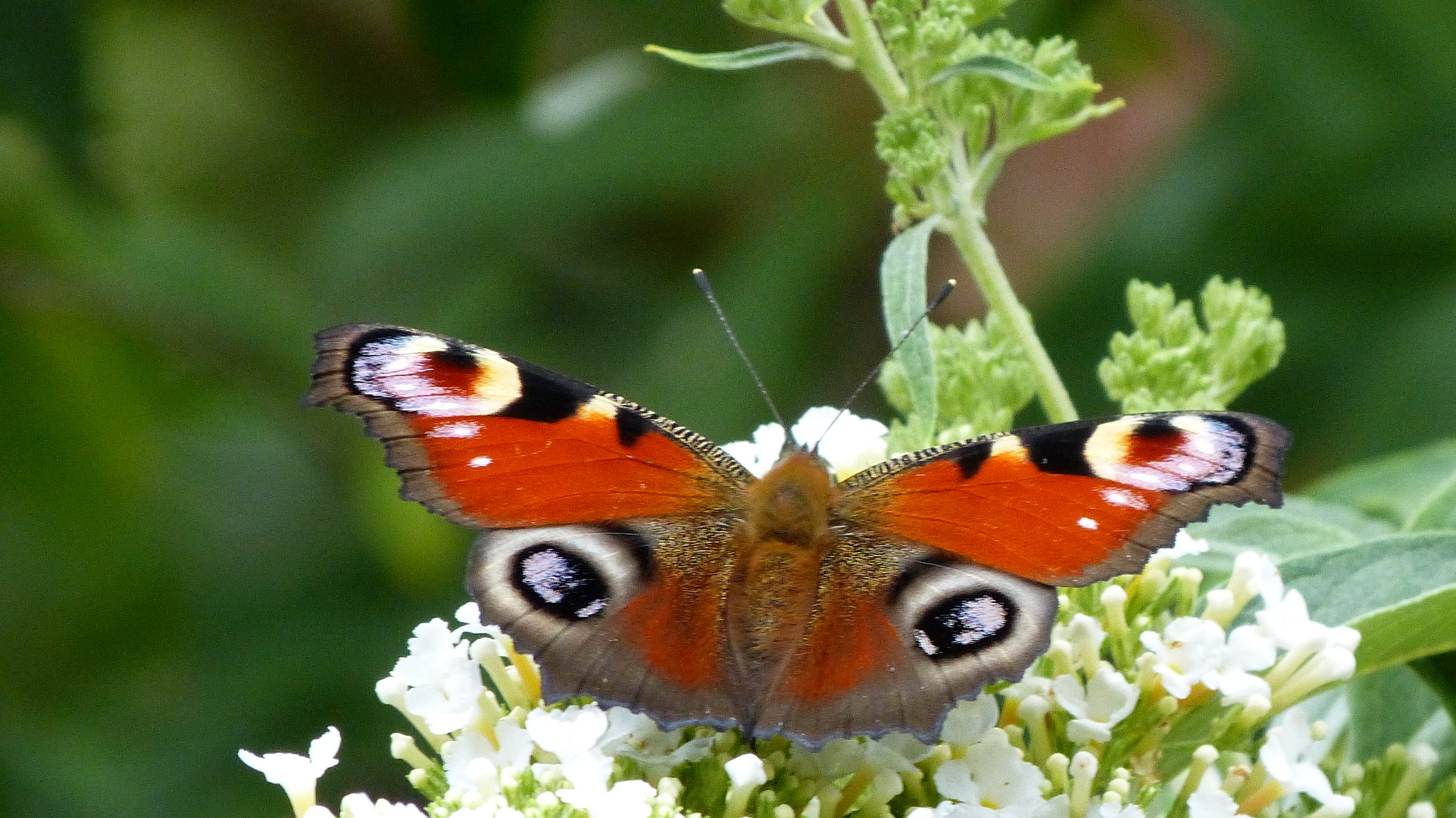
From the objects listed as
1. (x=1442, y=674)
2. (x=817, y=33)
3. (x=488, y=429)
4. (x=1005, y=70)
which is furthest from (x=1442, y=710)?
Answer: (x=488, y=429)

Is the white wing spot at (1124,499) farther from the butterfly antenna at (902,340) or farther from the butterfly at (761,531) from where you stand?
the butterfly antenna at (902,340)

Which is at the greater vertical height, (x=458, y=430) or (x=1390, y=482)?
(x=458, y=430)

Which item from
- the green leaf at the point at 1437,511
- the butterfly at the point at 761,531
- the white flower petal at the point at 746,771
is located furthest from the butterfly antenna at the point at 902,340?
the green leaf at the point at 1437,511

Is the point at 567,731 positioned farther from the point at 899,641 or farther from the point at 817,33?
the point at 817,33

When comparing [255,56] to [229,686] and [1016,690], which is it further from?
[1016,690]

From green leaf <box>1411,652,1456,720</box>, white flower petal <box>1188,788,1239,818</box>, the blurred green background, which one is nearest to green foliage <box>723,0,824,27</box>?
white flower petal <box>1188,788,1239,818</box>

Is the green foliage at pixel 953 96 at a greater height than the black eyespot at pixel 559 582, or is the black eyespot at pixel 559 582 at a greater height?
the green foliage at pixel 953 96
